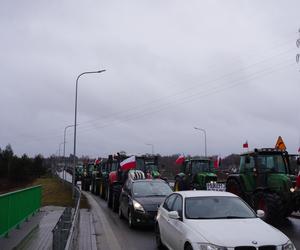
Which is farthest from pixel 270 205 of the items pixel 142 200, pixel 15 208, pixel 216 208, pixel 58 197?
pixel 58 197

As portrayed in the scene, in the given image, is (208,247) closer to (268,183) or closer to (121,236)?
(121,236)

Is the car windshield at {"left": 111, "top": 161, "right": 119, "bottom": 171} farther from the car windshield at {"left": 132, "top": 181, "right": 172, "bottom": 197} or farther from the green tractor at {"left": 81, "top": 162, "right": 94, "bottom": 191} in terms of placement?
the green tractor at {"left": 81, "top": 162, "right": 94, "bottom": 191}

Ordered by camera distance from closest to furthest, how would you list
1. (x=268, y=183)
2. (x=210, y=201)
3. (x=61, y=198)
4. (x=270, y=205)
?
(x=210, y=201)
(x=270, y=205)
(x=268, y=183)
(x=61, y=198)

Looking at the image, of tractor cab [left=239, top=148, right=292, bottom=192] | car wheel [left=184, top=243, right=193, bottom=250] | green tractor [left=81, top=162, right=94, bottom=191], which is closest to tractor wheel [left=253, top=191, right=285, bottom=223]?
tractor cab [left=239, top=148, right=292, bottom=192]

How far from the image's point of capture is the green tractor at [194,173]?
93.3ft

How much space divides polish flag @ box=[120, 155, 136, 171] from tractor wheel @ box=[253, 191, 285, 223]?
11.0 metres

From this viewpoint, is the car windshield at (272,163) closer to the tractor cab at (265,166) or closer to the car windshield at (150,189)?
the tractor cab at (265,166)

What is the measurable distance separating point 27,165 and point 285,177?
9337 cm

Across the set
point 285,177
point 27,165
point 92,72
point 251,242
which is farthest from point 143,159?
point 27,165

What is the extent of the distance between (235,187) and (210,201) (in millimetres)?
9521

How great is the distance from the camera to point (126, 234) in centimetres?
1467

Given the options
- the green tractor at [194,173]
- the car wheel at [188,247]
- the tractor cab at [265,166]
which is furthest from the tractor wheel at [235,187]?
the car wheel at [188,247]

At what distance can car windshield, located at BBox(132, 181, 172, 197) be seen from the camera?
1672 cm

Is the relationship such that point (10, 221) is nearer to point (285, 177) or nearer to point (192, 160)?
point (285, 177)
